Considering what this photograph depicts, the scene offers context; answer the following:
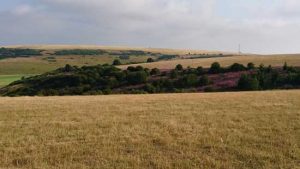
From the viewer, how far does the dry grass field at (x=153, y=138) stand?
1495cm

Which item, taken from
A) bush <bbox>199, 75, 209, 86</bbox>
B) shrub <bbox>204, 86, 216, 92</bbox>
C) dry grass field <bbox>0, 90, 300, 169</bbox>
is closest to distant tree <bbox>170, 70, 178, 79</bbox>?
bush <bbox>199, 75, 209, 86</bbox>

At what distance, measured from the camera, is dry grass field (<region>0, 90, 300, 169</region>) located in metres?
15.0

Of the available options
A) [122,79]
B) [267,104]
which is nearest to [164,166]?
[267,104]

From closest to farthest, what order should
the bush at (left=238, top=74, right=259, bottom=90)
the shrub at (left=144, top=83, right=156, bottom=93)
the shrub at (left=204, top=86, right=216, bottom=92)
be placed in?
1. the shrub at (left=204, top=86, right=216, bottom=92)
2. the bush at (left=238, top=74, right=259, bottom=90)
3. the shrub at (left=144, top=83, right=156, bottom=93)

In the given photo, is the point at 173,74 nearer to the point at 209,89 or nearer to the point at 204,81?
the point at 204,81

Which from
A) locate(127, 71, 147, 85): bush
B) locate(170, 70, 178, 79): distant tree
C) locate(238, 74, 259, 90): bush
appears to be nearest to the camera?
locate(238, 74, 259, 90): bush

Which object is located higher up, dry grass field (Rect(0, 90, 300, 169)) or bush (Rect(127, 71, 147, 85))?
dry grass field (Rect(0, 90, 300, 169))

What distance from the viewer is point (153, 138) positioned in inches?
711

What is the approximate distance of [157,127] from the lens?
20359 mm

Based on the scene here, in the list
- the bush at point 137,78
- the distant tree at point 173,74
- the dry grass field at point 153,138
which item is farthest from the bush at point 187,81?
the dry grass field at point 153,138

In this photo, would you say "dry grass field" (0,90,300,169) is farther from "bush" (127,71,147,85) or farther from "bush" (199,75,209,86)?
"bush" (127,71,147,85)

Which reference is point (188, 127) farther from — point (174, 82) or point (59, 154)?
point (174, 82)

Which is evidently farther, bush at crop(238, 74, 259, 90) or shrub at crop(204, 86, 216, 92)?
bush at crop(238, 74, 259, 90)

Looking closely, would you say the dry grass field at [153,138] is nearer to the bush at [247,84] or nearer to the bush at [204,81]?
the bush at [247,84]
